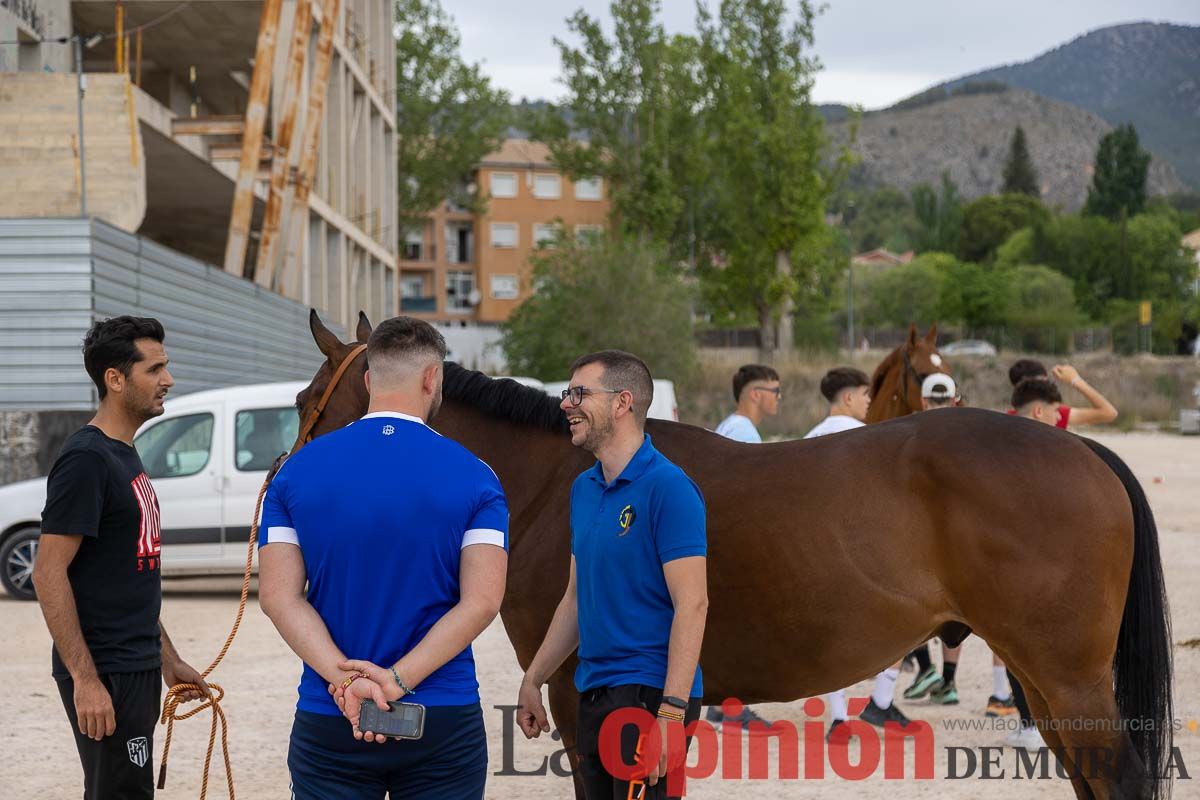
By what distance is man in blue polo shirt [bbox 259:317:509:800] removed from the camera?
119 inches

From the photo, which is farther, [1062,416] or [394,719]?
[1062,416]

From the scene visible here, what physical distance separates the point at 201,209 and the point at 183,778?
28.9 meters

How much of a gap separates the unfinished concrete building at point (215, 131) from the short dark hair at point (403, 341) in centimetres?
1561

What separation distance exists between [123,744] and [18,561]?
9644 millimetres

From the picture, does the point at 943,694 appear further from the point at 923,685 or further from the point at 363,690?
the point at 363,690

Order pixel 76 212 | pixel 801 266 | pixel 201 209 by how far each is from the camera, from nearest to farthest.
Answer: pixel 76 212, pixel 201 209, pixel 801 266

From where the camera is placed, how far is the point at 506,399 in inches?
211

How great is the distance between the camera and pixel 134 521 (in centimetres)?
417

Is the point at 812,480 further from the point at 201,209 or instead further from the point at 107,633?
the point at 201,209

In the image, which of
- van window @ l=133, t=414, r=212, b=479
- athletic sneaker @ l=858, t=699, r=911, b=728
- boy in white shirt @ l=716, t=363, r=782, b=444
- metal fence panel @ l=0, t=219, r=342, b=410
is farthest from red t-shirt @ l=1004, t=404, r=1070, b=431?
metal fence panel @ l=0, t=219, r=342, b=410

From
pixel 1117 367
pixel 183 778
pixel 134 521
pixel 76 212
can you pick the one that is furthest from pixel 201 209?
pixel 1117 367

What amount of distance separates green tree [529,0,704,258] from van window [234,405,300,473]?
51710 mm

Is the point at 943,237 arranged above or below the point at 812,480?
above

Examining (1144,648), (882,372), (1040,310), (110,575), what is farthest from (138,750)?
(1040,310)
